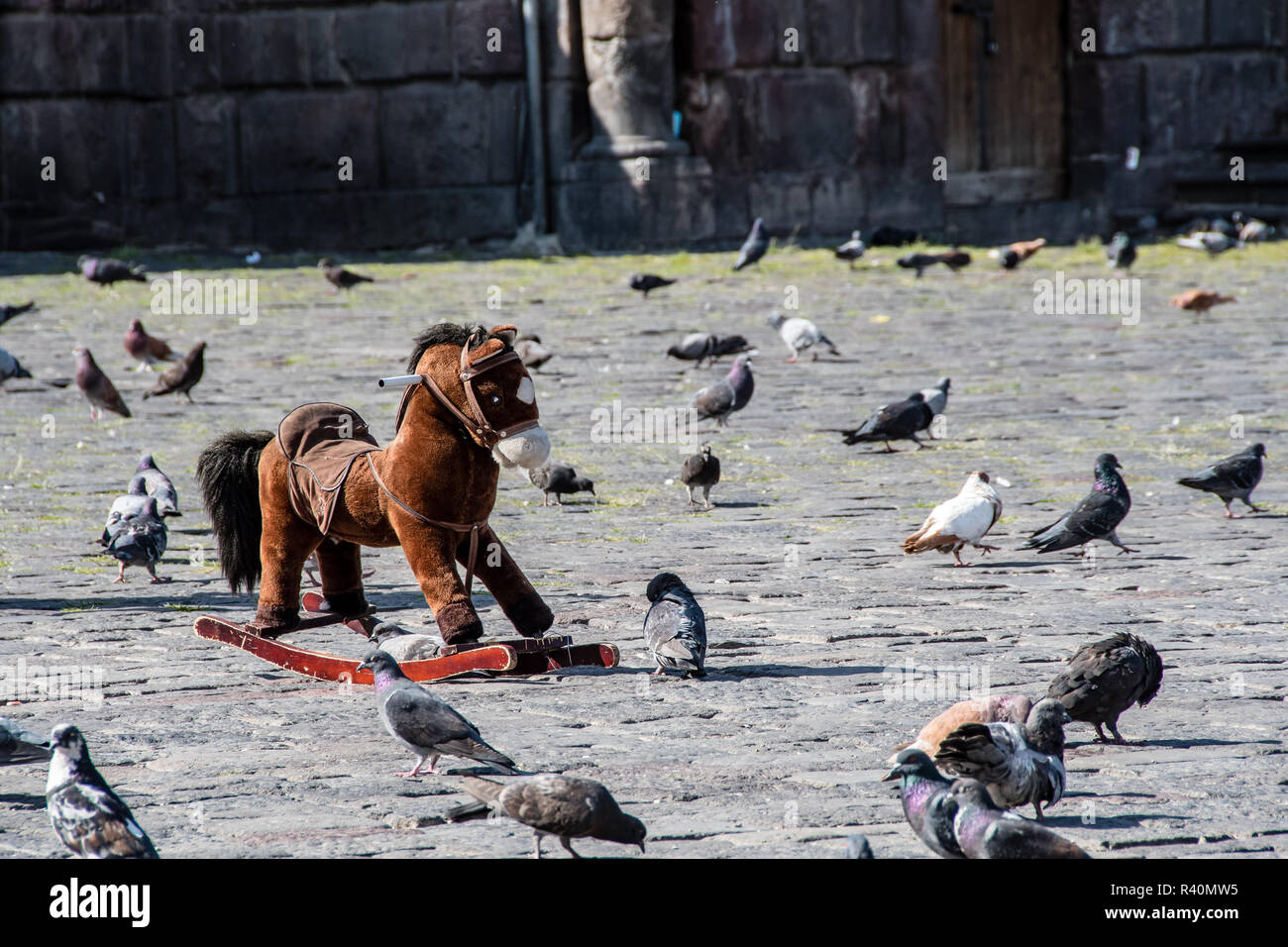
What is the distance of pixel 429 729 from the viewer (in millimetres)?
4035

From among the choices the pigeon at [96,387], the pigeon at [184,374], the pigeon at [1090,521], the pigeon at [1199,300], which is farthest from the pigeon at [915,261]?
the pigeon at [1090,521]

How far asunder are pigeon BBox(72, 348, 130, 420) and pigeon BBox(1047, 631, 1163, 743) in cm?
748

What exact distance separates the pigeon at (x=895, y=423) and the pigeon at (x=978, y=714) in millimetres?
5066

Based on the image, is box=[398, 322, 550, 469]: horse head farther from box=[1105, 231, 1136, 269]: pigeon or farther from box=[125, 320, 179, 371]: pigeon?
box=[1105, 231, 1136, 269]: pigeon

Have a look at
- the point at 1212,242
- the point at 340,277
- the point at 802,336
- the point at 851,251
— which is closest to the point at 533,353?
the point at 802,336

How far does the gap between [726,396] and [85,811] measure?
6.90m

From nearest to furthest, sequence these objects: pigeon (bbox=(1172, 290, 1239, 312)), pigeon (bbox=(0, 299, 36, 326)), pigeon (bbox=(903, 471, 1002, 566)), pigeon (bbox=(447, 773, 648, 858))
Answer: pigeon (bbox=(447, 773, 648, 858)) < pigeon (bbox=(903, 471, 1002, 566)) < pigeon (bbox=(0, 299, 36, 326)) < pigeon (bbox=(1172, 290, 1239, 312))

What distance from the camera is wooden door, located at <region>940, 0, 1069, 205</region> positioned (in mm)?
21062

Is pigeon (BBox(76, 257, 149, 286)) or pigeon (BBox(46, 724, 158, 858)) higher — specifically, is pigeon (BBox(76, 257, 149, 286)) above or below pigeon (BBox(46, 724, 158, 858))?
above

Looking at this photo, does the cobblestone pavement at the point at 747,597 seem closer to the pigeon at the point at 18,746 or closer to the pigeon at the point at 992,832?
the pigeon at the point at 18,746

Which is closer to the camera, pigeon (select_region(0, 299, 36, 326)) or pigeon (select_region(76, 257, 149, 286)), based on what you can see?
pigeon (select_region(0, 299, 36, 326))

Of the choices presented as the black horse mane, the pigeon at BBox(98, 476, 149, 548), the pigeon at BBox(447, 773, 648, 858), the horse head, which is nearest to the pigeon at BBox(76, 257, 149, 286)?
the pigeon at BBox(98, 476, 149, 548)

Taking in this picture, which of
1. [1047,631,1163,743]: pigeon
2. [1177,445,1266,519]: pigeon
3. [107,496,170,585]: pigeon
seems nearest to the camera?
[1047,631,1163,743]: pigeon

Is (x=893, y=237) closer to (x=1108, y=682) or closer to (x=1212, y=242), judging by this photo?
(x=1212, y=242)
